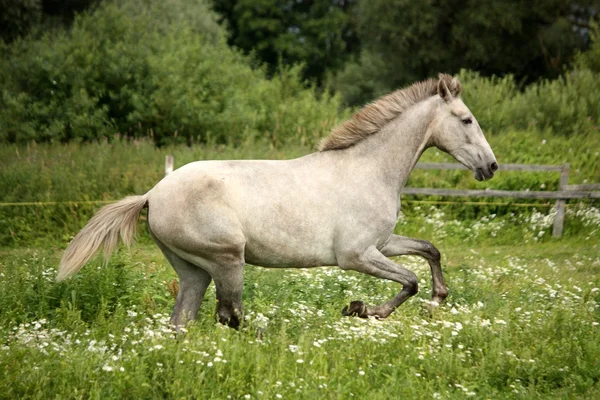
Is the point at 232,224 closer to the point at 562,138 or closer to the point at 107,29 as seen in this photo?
the point at 562,138

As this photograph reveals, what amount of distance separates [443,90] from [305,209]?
169 cm

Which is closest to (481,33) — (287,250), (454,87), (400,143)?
(454,87)

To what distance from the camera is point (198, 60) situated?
21.0m

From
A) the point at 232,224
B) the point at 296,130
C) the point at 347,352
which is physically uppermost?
the point at 232,224

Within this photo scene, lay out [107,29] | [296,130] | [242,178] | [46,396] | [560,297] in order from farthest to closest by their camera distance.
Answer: [107,29], [296,130], [560,297], [242,178], [46,396]

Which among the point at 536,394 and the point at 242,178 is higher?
the point at 242,178

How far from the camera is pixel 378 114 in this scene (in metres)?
6.86

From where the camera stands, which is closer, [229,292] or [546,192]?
[229,292]

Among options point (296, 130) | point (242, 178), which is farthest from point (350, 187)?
point (296, 130)

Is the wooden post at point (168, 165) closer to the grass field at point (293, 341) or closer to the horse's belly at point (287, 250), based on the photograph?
the grass field at point (293, 341)

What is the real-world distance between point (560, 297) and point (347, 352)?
121 inches

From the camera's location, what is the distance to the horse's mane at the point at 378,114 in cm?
679

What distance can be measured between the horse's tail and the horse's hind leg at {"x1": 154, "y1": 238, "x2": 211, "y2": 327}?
0.32m

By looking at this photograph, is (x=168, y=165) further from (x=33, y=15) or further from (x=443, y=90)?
(x=33, y=15)
